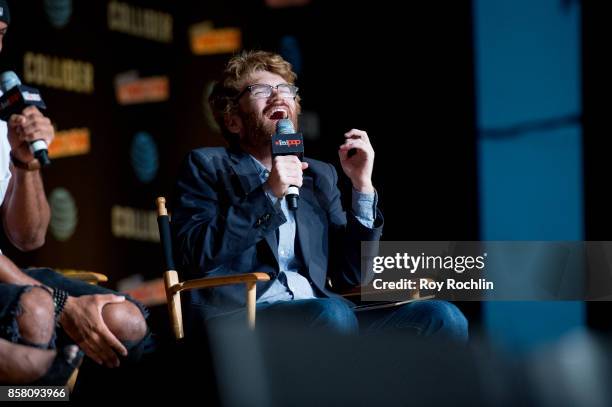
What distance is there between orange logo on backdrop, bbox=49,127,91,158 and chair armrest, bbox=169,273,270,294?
2.07m

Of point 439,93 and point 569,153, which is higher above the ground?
point 439,93

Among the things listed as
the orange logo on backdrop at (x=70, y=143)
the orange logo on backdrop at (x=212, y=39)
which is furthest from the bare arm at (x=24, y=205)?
the orange logo on backdrop at (x=212, y=39)

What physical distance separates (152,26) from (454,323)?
3026mm

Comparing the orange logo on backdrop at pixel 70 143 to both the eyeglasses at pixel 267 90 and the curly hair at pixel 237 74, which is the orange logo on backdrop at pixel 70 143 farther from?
the eyeglasses at pixel 267 90

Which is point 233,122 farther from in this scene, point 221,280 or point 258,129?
point 221,280

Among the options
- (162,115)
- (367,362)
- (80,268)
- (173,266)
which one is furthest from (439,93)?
(367,362)

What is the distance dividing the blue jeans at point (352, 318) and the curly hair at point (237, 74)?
1.98 feet

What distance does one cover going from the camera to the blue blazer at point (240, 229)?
287 cm

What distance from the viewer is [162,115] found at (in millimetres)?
5402

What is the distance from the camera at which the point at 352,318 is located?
2826 millimetres

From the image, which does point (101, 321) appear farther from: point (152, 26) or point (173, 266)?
point (152, 26)

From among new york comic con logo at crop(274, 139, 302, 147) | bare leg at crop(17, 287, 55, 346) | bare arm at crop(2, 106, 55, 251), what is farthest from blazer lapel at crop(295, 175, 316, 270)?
bare leg at crop(17, 287, 55, 346)

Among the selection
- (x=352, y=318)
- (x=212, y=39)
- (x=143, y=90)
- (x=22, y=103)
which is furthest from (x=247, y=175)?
(x=212, y=39)

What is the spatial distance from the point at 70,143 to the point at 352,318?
246cm
